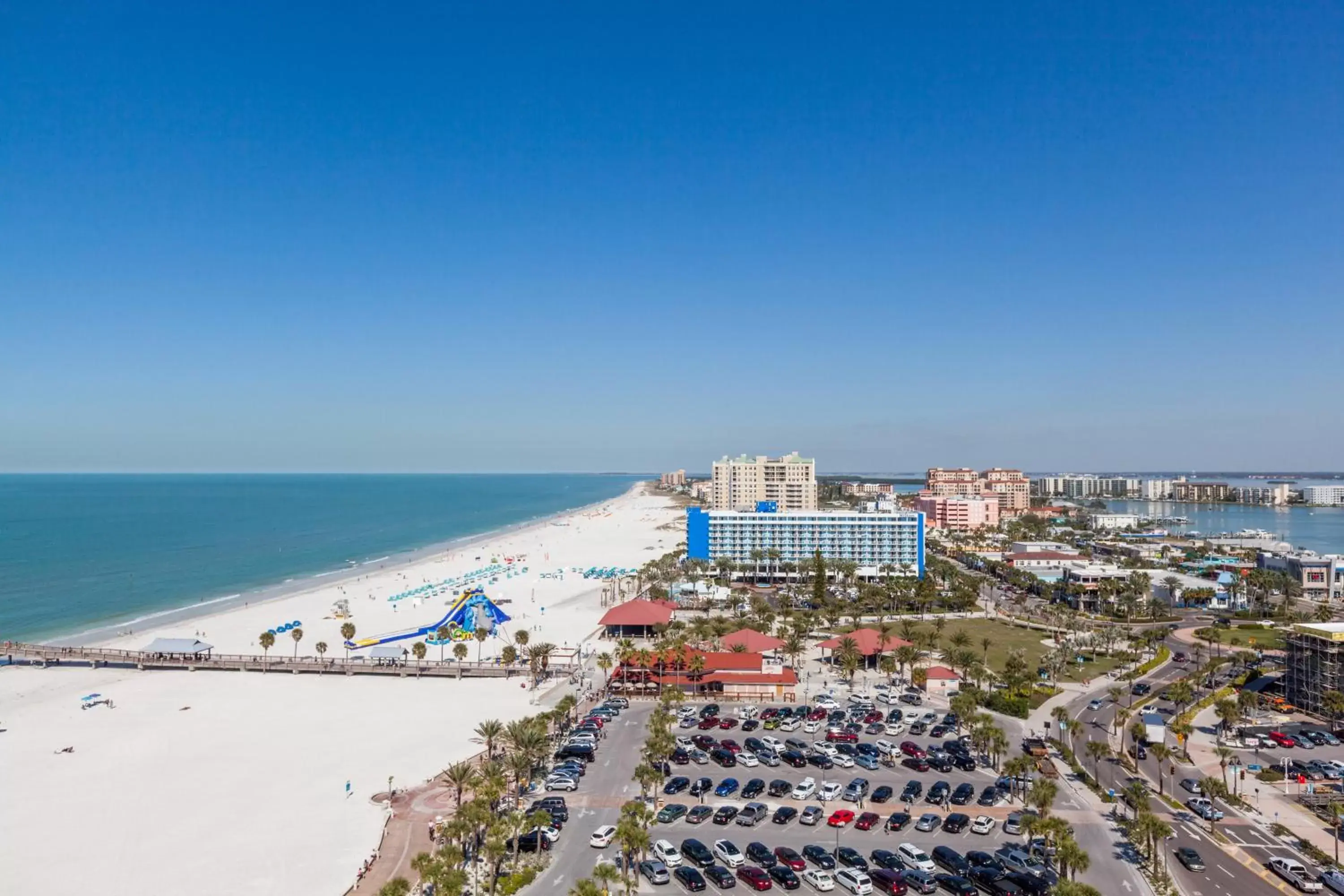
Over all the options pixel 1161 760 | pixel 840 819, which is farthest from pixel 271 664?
pixel 1161 760

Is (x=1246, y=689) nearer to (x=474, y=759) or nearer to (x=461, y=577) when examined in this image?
(x=474, y=759)

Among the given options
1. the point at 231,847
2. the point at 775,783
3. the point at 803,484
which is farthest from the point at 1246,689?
the point at 803,484

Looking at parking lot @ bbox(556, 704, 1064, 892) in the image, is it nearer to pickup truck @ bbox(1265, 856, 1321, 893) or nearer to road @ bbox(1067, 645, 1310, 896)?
road @ bbox(1067, 645, 1310, 896)

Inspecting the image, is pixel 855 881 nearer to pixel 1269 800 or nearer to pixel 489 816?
pixel 489 816

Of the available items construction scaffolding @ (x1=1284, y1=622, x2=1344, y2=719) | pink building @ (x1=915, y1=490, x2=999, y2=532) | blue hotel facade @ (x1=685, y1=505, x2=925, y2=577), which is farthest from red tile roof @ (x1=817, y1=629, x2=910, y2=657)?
pink building @ (x1=915, y1=490, x2=999, y2=532)

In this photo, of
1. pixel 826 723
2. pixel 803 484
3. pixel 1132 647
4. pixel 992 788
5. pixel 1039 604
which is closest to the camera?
pixel 992 788

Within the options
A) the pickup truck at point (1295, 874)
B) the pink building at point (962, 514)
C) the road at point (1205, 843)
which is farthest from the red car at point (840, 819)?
Result: the pink building at point (962, 514)
